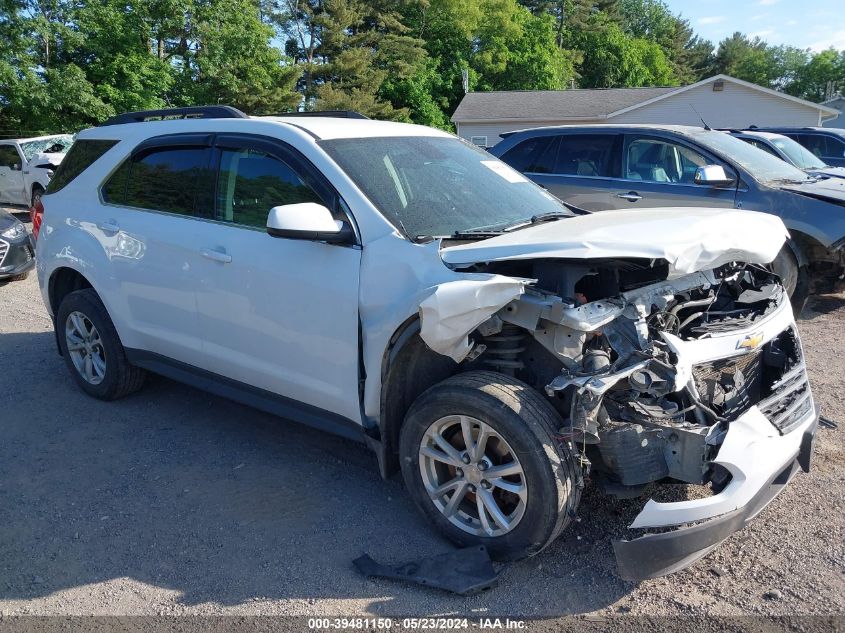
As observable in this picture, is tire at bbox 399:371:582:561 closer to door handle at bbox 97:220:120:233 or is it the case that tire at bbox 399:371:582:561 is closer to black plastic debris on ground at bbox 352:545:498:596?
black plastic debris on ground at bbox 352:545:498:596

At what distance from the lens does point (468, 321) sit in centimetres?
307

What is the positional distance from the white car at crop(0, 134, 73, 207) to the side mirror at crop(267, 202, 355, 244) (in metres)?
14.8

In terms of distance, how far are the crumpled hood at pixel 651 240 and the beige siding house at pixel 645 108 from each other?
3069 cm

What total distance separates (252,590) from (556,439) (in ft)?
4.87

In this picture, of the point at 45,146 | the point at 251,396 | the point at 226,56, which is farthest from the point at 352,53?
the point at 251,396

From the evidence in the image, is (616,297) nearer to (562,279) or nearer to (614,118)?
(562,279)

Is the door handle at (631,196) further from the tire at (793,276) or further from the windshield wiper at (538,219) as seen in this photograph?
the windshield wiper at (538,219)

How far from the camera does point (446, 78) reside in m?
51.0

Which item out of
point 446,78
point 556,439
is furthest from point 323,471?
point 446,78

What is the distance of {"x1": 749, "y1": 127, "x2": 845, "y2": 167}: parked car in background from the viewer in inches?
551

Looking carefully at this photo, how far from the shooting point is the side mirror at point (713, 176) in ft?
24.4

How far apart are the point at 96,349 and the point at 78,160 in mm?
1434

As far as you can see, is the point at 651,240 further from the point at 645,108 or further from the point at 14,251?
the point at 645,108

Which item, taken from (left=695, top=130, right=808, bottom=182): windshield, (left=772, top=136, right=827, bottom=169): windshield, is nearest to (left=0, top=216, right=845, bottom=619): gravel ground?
(left=695, top=130, right=808, bottom=182): windshield
